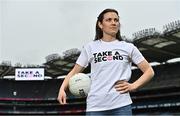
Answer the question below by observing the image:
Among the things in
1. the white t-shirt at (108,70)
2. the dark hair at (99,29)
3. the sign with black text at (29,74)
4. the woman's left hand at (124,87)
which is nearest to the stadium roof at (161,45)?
the sign with black text at (29,74)

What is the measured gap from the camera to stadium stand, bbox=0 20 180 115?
39.4 metres

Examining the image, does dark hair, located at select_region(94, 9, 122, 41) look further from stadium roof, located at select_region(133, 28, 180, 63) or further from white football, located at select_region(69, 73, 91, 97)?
stadium roof, located at select_region(133, 28, 180, 63)

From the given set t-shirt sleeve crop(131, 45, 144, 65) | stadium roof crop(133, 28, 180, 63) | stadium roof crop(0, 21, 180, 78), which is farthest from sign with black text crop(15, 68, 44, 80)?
t-shirt sleeve crop(131, 45, 144, 65)

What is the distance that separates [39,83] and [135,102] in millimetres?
17111

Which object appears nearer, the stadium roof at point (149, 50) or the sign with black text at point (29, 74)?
the stadium roof at point (149, 50)

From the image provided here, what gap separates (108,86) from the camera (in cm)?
393

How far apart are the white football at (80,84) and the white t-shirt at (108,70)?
21 centimetres

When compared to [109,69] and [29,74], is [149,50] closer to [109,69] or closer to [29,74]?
[29,74]

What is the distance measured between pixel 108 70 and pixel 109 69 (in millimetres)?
15

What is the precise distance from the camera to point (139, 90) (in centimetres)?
4700

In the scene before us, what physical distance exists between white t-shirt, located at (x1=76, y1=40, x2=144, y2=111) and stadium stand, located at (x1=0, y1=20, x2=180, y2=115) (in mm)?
32001

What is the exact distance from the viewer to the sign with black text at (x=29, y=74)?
55.0 m

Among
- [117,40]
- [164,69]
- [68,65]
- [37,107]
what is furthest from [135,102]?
[117,40]

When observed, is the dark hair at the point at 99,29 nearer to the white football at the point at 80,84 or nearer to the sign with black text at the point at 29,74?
the white football at the point at 80,84
